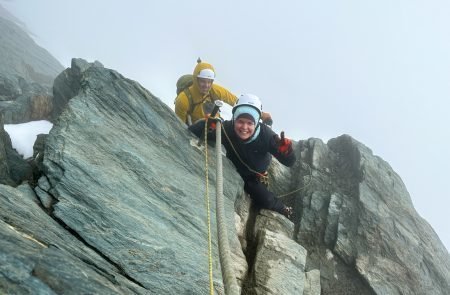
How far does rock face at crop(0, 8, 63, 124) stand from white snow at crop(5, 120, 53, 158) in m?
2.62

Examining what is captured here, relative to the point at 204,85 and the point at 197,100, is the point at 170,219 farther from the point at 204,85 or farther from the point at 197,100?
the point at 204,85

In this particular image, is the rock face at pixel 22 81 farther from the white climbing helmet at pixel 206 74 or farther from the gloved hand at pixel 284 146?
the gloved hand at pixel 284 146

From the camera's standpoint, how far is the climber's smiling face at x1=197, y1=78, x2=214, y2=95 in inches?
399

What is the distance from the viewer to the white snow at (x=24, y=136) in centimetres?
863

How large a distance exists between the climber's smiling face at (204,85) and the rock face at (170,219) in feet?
6.12

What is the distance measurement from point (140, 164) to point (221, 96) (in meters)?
4.67

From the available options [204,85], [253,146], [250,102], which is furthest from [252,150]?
[204,85]

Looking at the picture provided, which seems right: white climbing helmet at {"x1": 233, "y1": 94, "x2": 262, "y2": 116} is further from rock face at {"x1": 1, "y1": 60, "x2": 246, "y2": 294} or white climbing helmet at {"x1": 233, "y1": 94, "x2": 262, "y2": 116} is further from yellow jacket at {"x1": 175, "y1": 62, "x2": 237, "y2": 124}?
yellow jacket at {"x1": 175, "y1": 62, "x2": 237, "y2": 124}

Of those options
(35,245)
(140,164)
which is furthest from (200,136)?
(35,245)

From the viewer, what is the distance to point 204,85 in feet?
33.5

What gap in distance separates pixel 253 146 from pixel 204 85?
279 centimetres

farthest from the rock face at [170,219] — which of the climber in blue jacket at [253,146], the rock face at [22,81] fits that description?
the rock face at [22,81]

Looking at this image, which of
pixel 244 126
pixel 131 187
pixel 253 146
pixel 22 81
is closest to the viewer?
pixel 131 187

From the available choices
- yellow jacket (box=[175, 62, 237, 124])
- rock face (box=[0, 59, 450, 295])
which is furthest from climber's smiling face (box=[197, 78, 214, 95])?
rock face (box=[0, 59, 450, 295])
